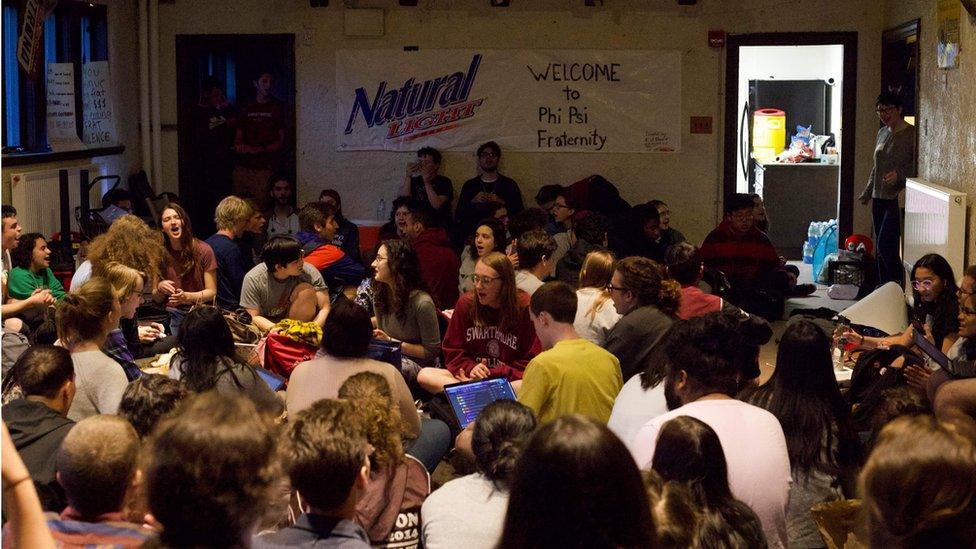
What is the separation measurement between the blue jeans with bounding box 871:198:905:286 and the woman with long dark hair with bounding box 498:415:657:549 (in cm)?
784

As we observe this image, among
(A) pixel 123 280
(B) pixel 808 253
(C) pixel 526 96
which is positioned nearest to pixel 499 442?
(A) pixel 123 280

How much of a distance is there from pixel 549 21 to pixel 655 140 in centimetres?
137

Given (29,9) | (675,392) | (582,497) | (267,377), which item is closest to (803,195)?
(29,9)

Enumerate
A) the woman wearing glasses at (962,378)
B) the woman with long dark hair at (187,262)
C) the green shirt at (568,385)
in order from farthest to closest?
the woman with long dark hair at (187,262)
the green shirt at (568,385)
the woman wearing glasses at (962,378)

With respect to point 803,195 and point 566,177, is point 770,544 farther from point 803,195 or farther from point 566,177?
point 803,195

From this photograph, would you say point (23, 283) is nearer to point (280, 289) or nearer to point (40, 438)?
point (280, 289)

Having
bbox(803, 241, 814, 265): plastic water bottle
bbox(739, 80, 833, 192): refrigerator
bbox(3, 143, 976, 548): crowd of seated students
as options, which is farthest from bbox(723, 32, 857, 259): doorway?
bbox(3, 143, 976, 548): crowd of seated students

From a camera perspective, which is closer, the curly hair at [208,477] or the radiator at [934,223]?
the curly hair at [208,477]

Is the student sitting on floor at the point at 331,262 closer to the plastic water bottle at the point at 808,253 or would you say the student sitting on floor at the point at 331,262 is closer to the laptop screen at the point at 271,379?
the laptop screen at the point at 271,379

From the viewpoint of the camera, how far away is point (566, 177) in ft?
34.7

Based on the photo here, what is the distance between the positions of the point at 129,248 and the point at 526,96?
4919 millimetres

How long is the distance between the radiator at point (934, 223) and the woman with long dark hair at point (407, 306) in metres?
3.30

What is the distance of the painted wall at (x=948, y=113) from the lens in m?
7.22

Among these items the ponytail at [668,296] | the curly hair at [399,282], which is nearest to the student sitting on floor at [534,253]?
the curly hair at [399,282]
